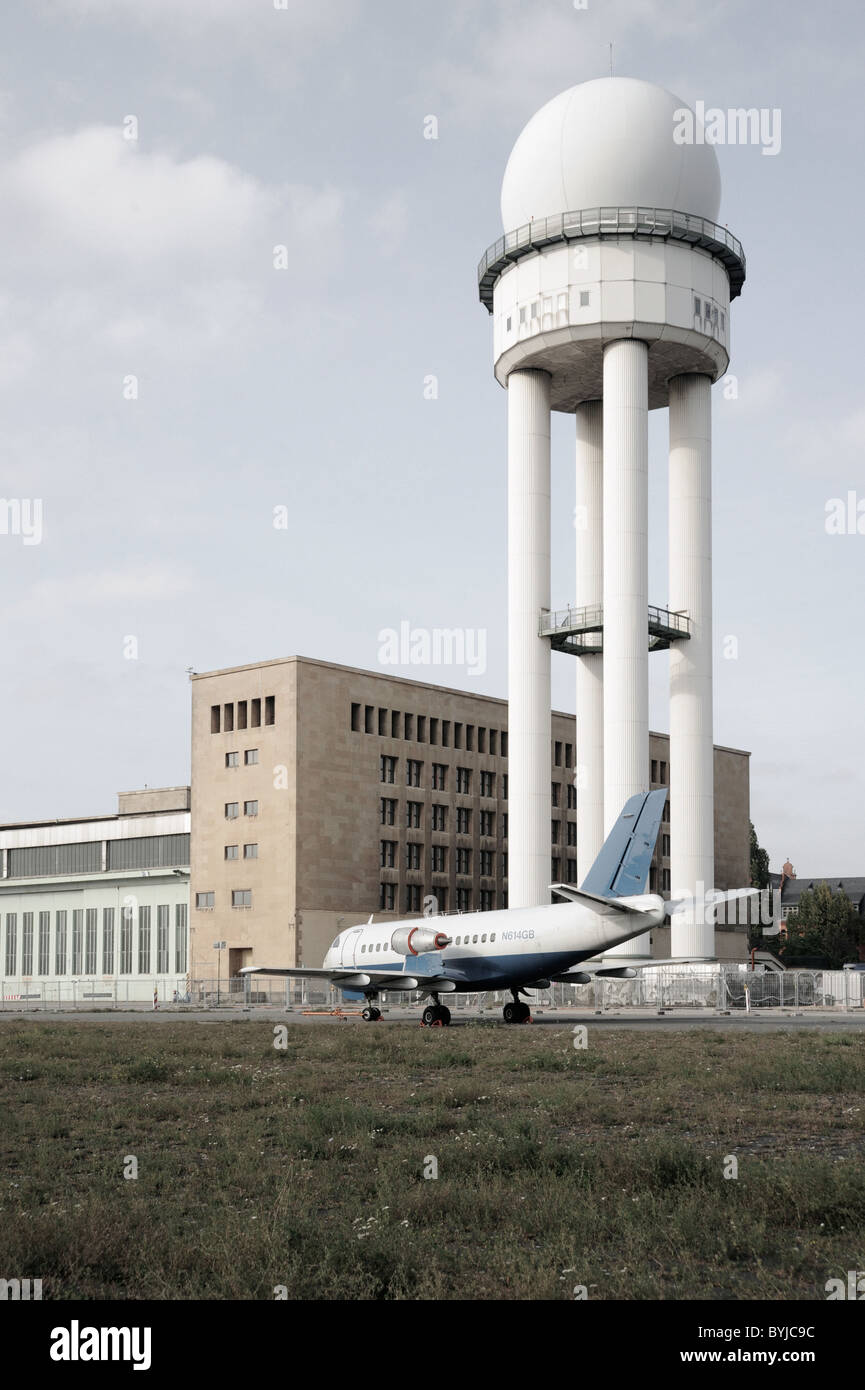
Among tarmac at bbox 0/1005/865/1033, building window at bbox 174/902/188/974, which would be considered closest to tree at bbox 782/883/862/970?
building window at bbox 174/902/188/974

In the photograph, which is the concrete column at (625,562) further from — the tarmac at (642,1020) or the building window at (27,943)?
the building window at (27,943)

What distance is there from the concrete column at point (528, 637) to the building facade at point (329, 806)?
65.2 ft

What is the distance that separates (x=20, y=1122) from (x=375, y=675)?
262 ft

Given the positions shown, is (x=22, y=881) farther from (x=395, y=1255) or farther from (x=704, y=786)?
(x=395, y=1255)

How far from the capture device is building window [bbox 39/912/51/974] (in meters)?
109

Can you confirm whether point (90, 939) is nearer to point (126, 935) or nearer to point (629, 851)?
point (126, 935)

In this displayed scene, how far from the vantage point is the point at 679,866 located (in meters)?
73.2

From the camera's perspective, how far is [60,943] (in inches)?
4284

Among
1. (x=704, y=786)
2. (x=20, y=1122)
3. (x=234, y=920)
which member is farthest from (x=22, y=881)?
(x=20, y=1122)

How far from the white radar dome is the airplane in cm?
4186

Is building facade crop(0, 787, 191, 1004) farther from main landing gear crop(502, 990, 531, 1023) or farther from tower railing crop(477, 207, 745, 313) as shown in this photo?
main landing gear crop(502, 990, 531, 1023)

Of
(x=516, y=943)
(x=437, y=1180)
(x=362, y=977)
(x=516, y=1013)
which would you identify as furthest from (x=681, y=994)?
(x=437, y=1180)

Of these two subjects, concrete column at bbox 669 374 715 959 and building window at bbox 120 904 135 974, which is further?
building window at bbox 120 904 135 974

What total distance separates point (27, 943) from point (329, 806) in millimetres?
34848
